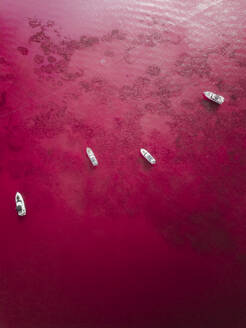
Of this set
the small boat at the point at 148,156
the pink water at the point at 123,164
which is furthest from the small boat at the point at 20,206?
the small boat at the point at 148,156

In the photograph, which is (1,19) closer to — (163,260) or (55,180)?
(55,180)

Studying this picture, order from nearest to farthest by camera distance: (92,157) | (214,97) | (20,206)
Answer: (20,206)
(92,157)
(214,97)

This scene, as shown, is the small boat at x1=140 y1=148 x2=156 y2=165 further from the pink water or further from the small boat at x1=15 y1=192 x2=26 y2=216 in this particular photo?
the small boat at x1=15 y1=192 x2=26 y2=216

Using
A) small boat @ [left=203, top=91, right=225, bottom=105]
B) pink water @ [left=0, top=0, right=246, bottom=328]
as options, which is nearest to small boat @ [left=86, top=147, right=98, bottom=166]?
pink water @ [left=0, top=0, right=246, bottom=328]

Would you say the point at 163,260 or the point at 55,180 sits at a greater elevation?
the point at 55,180

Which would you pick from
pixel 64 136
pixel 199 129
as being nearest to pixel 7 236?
pixel 64 136

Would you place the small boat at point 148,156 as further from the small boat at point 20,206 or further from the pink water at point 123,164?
the small boat at point 20,206

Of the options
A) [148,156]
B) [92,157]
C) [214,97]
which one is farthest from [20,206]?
[214,97]

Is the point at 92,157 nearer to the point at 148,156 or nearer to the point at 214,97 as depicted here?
the point at 148,156
